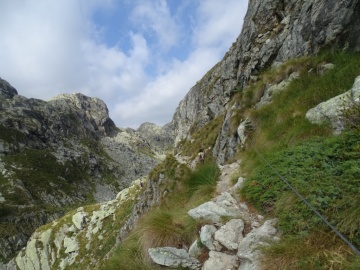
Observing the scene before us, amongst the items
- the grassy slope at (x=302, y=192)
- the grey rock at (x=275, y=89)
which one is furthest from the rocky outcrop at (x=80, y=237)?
the grassy slope at (x=302, y=192)

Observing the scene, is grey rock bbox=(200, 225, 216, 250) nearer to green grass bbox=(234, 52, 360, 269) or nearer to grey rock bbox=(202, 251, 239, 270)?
grey rock bbox=(202, 251, 239, 270)

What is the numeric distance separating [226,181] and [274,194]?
413 centimetres

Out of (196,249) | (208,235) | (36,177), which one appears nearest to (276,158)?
(208,235)

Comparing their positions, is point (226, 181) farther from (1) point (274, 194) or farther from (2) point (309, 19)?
(2) point (309, 19)

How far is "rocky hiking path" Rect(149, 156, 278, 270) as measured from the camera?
534 cm

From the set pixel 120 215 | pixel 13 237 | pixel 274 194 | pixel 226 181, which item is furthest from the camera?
pixel 13 237

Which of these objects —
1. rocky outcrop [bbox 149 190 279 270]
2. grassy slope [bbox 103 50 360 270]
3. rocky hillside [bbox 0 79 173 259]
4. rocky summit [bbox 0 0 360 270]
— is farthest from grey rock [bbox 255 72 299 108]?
rocky hillside [bbox 0 79 173 259]

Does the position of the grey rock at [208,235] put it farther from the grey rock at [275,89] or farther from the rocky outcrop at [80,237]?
the rocky outcrop at [80,237]

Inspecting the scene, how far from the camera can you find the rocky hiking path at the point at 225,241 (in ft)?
17.5

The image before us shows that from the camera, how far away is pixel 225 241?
5.97 metres

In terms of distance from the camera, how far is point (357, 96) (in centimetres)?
869

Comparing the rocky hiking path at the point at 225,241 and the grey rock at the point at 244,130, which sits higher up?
the grey rock at the point at 244,130

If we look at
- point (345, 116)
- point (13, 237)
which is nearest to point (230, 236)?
point (345, 116)

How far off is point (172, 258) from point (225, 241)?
1.20 m
